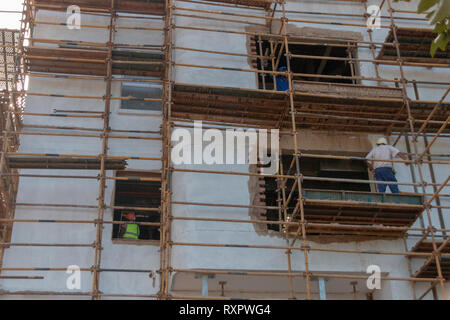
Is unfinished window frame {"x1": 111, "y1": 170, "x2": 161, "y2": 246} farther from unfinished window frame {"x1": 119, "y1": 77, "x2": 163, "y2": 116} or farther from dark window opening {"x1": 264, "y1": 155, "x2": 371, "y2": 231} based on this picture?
dark window opening {"x1": 264, "y1": 155, "x2": 371, "y2": 231}

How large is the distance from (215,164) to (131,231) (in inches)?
94.1

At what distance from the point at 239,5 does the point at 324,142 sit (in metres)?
4.37

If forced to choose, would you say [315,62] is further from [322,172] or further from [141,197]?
[141,197]

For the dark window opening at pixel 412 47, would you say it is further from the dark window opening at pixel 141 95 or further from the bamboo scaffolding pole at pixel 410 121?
the dark window opening at pixel 141 95

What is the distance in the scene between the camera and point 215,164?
48.2 feet

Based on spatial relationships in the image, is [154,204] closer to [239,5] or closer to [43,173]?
[43,173]

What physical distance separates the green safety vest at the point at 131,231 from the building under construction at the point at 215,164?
232 millimetres

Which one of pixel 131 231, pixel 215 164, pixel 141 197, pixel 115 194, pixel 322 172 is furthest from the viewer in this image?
pixel 322 172

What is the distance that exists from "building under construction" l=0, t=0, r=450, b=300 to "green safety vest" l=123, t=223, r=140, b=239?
0.76 feet

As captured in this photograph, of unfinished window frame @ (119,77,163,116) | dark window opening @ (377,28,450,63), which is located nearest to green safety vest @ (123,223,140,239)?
unfinished window frame @ (119,77,163,116)

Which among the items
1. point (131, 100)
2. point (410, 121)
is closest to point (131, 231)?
point (131, 100)

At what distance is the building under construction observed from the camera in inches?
541

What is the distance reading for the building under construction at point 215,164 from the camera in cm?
1373

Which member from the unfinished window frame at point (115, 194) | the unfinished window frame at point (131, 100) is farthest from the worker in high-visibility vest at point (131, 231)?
the unfinished window frame at point (131, 100)
